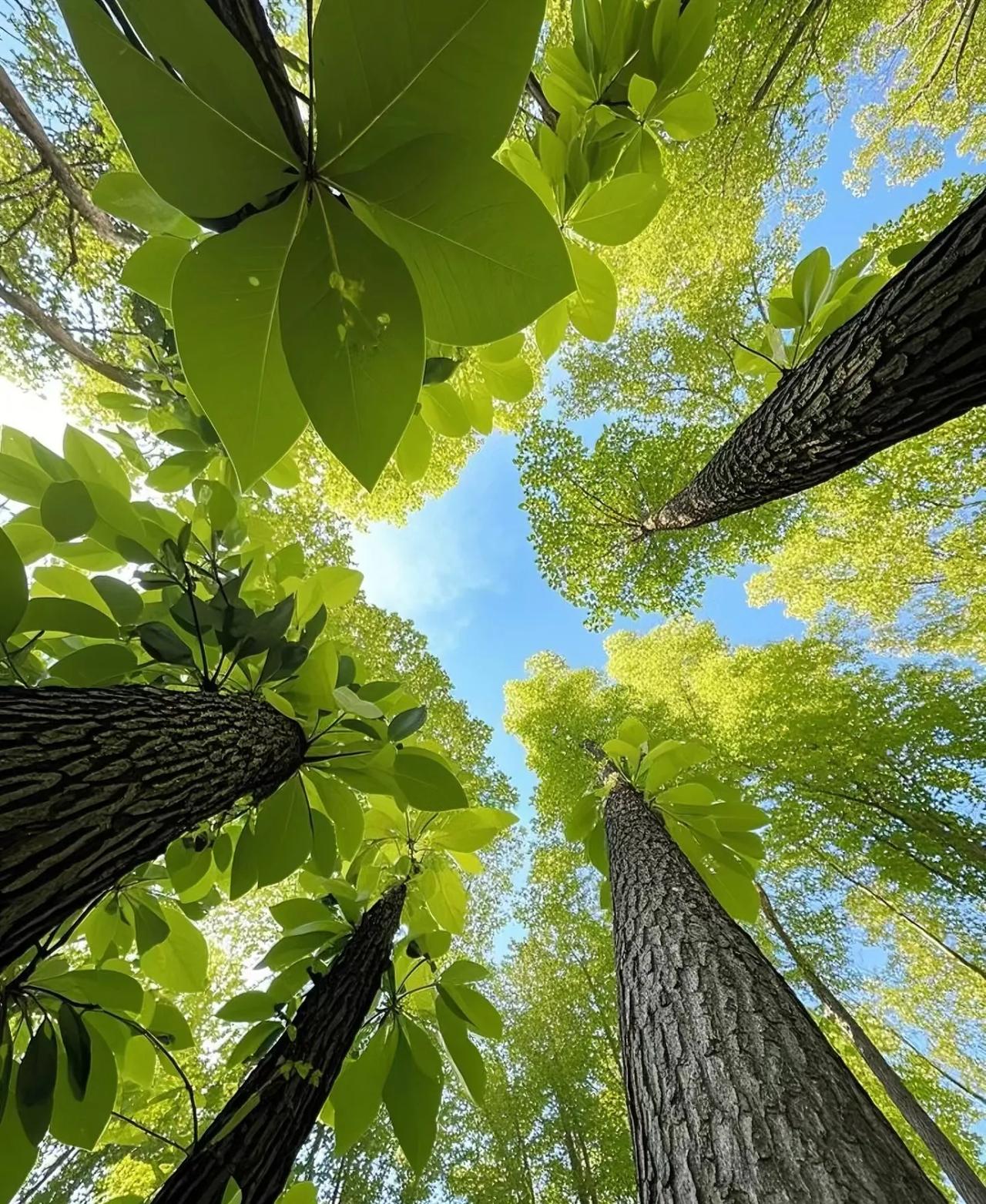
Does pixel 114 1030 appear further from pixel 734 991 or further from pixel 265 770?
pixel 734 991

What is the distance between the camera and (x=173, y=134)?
28 centimetres

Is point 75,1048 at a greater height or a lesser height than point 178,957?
lesser

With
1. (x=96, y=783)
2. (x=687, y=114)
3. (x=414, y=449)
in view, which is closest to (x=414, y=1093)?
(x=96, y=783)

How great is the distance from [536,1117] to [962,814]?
5.07 meters

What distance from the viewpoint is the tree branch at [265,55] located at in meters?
0.30

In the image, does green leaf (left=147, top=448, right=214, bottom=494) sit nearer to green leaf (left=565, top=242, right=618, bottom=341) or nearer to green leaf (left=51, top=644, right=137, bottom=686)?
green leaf (left=51, top=644, right=137, bottom=686)

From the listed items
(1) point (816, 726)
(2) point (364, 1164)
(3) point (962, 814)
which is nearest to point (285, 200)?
(1) point (816, 726)

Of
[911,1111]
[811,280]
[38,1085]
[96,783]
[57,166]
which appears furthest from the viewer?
[911,1111]

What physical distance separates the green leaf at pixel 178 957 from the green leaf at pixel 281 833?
23cm

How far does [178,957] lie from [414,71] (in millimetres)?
1117

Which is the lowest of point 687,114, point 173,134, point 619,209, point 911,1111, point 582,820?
point 173,134

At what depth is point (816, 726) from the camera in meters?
4.76

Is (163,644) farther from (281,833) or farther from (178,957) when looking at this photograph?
(178,957)

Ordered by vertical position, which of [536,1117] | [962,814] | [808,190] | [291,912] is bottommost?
[291,912]
